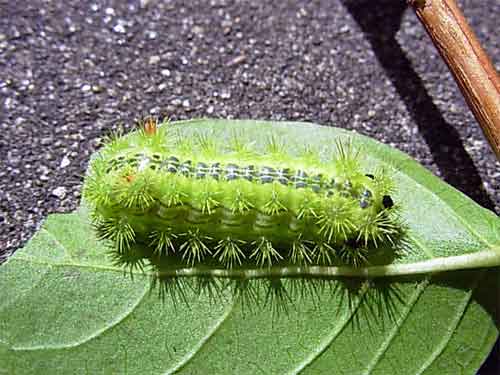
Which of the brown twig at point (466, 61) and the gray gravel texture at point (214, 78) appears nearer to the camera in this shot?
the brown twig at point (466, 61)

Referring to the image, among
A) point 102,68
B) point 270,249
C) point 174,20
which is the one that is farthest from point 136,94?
point 270,249

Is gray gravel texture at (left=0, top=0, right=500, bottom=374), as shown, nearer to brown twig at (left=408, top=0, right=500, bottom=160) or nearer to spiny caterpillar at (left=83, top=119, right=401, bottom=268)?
spiny caterpillar at (left=83, top=119, right=401, bottom=268)

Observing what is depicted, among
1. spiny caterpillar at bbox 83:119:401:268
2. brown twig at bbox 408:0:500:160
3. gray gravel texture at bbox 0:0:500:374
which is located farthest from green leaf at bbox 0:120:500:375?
gray gravel texture at bbox 0:0:500:374

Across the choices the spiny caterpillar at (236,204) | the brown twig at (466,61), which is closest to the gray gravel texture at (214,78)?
the spiny caterpillar at (236,204)

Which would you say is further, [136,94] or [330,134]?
[136,94]

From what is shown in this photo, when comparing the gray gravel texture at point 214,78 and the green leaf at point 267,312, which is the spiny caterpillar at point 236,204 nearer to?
the green leaf at point 267,312

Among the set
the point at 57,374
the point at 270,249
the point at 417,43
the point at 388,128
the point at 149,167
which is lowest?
the point at 57,374

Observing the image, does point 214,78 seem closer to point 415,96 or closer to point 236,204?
point 415,96

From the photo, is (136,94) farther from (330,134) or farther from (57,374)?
(57,374)
